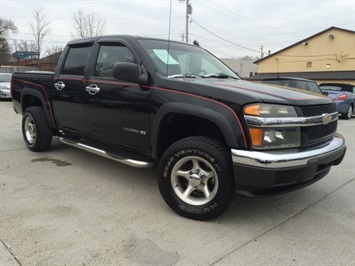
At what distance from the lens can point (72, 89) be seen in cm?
454

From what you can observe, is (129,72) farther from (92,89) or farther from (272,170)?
(272,170)

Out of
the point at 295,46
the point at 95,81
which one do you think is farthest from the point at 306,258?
the point at 295,46

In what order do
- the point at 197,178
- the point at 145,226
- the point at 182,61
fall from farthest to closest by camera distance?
1. the point at 182,61
2. the point at 197,178
3. the point at 145,226

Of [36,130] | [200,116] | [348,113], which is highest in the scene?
[200,116]

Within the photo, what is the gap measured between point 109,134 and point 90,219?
1.20 meters

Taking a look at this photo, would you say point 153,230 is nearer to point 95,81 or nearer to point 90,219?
point 90,219

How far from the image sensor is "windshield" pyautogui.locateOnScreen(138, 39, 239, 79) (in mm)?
3741

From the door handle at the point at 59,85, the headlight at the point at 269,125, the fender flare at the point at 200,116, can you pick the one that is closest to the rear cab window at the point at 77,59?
the door handle at the point at 59,85

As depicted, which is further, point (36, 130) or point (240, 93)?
point (36, 130)

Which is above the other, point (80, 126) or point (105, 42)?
point (105, 42)

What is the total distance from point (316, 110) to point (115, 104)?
84.7 inches

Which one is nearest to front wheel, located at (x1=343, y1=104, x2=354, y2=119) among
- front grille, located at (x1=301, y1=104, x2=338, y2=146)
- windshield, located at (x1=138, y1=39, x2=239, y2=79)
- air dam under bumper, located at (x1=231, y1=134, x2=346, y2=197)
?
windshield, located at (x1=138, y1=39, x2=239, y2=79)

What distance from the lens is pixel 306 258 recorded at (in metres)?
2.66

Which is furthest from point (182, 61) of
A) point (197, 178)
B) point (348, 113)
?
point (348, 113)
